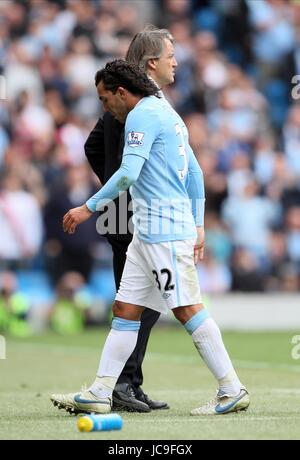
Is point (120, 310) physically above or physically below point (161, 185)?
below

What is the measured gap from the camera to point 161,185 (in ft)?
23.5

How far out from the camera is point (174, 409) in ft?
25.1

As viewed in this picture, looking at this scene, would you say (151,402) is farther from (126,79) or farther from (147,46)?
(147,46)

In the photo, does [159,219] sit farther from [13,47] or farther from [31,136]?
[13,47]

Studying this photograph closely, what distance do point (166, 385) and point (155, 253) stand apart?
2647mm

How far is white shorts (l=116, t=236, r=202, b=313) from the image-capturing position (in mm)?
7086

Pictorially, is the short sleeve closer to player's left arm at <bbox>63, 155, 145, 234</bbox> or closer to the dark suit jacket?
player's left arm at <bbox>63, 155, 145, 234</bbox>

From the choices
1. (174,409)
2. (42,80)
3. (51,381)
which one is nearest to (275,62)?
(42,80)

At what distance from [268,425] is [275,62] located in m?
14.9

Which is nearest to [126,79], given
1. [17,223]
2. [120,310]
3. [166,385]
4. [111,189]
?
[111,189]

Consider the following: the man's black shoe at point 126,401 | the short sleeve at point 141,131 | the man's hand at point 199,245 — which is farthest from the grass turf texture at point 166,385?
the short sleeve at point 141,131

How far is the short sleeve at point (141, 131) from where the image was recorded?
6.98 meters

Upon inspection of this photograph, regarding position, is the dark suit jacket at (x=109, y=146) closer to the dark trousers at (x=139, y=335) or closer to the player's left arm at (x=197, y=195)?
the dark trousers at (x=139, y=335)

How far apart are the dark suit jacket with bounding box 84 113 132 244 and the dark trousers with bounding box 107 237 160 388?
0.07 metres
